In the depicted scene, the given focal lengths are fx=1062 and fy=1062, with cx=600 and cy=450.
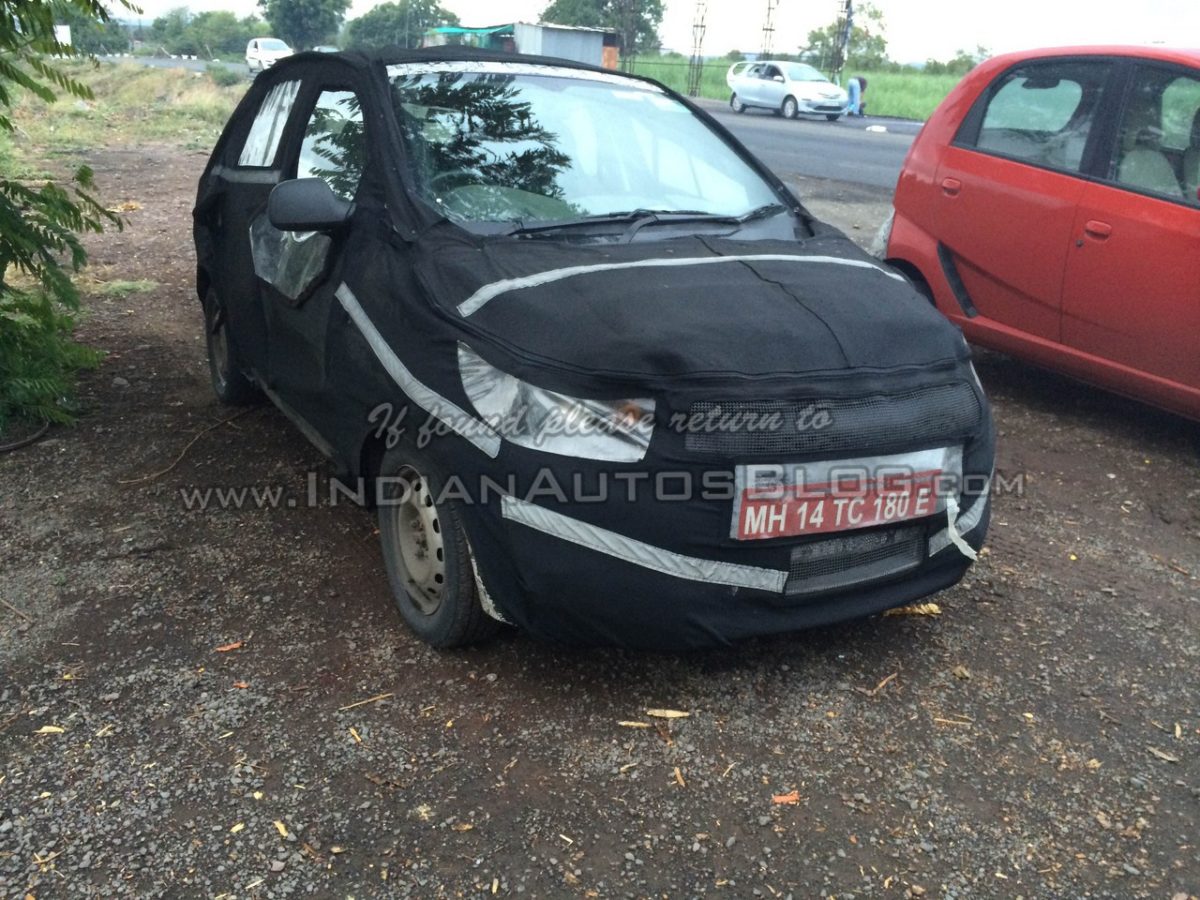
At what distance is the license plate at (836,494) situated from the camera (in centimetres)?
270

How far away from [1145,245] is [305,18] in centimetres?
7802

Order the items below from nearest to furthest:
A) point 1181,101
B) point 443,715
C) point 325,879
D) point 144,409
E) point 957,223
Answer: point 325,879, point 443,715, point 1181,101, point 144,409, point 957,223

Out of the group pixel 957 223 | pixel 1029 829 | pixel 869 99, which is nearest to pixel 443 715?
pixel 1029 829

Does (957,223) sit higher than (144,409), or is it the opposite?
(957,223)

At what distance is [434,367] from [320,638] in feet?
3.25

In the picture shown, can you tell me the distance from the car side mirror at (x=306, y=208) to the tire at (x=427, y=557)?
79cm

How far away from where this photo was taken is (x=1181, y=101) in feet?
15.7

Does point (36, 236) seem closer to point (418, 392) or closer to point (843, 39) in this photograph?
point (418, 392)

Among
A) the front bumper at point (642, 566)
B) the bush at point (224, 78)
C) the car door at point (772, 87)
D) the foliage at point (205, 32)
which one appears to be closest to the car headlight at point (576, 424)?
the front bumper at point (642, 566)

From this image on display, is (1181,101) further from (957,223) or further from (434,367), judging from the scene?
(434,367)

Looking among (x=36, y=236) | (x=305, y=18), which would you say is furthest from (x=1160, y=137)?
(x=305, y=18)

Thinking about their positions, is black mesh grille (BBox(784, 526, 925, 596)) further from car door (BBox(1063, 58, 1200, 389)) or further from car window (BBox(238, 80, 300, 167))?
car window (BBox(238, 80, 300, 167))

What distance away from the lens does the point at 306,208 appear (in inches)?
133

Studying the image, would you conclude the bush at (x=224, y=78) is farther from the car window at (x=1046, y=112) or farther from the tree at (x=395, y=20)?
the car window at (x=1046, y=112)
